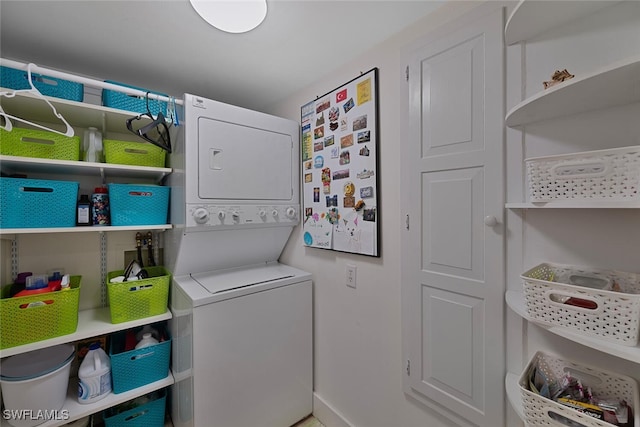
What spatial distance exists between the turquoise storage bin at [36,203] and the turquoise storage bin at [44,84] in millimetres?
487

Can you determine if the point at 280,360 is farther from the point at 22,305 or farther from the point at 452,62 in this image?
the point at 452,62

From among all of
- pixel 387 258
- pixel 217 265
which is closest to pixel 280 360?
pixel 217 265

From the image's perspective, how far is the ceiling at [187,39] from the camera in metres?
1.19

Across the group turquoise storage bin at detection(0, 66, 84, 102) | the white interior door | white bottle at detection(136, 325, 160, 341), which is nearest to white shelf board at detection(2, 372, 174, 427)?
white bottle at detection(136, 325, 160, 341)

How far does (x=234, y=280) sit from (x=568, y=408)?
1.66 meters

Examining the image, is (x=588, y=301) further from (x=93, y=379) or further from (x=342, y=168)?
(x=93, y=379)

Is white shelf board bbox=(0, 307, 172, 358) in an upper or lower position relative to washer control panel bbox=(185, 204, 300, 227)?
lower

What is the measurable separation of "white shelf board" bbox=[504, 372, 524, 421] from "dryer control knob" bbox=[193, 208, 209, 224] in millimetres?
1635

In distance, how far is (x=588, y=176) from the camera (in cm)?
74

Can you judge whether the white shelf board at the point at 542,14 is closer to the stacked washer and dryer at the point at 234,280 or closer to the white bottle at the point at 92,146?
the stacked washer and dryer at the point at 234,280

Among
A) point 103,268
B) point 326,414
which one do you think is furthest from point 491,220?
point 103,268

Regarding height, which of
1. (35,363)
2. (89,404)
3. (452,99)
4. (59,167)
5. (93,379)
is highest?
(452,99)

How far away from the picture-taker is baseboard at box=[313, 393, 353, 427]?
1.73 m

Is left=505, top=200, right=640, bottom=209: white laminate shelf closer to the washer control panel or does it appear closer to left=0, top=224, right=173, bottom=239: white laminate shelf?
the washer control panel
